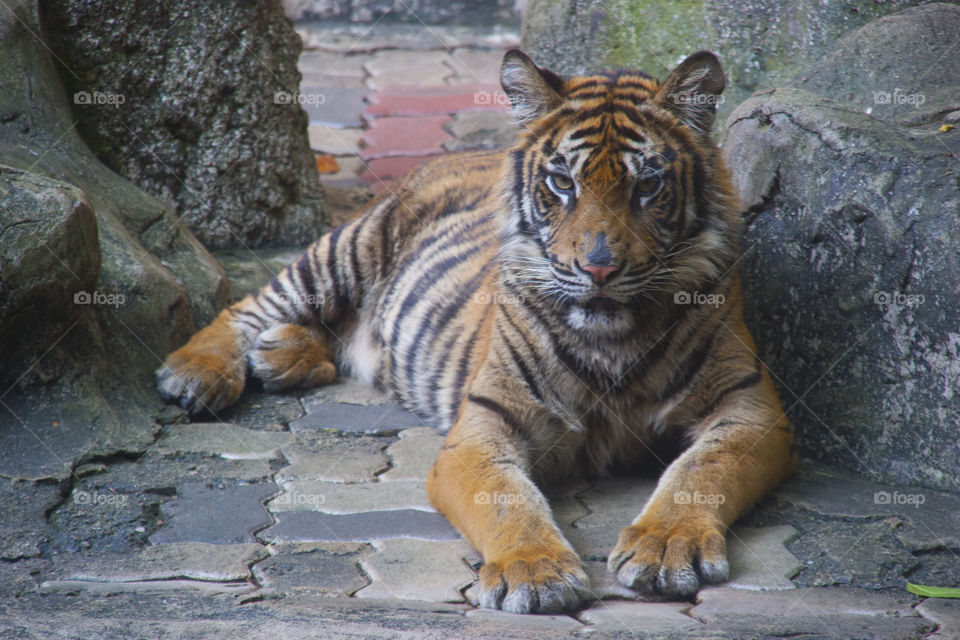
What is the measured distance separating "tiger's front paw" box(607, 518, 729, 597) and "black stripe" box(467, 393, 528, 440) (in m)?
0.65

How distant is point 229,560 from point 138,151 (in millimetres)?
2803

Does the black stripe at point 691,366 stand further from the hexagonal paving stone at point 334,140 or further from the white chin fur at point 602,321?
the hexagonal paving stone at point 334,140

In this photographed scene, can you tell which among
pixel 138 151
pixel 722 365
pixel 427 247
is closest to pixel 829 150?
pixel 722 365

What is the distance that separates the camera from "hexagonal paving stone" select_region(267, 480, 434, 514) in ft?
10.6

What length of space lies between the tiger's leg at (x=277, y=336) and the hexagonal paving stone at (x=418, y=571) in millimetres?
1403

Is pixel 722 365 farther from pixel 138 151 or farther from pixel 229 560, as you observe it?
pixel 138 151

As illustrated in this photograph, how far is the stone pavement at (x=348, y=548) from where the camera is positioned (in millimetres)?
2395

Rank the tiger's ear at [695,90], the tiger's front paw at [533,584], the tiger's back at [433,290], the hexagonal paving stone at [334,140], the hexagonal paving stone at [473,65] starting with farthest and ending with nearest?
the hexagonal paving stone at [473,65], the hexagonal paving stone at [334,140], the tiger's back at [433,290], the tiger's ear at [695,90], the tiger's front paw at [533,584]

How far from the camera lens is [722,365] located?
328cm

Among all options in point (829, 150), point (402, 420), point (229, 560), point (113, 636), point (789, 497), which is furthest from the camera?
point (402, 420)

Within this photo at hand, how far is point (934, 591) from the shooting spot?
8.61 ft
